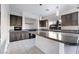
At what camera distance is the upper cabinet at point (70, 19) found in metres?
1.88

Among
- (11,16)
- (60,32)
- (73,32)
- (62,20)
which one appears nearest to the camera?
(73,32)

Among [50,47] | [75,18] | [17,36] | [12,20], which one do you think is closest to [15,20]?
[12,20]

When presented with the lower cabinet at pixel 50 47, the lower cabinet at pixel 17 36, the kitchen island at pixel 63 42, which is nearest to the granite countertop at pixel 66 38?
the kitchen island at pixel 63 42

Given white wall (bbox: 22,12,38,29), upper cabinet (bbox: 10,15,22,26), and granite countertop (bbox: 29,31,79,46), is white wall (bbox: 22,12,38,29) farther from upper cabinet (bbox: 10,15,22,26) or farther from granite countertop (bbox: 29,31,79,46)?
granite countertop (bbox: 29,31,79,46)

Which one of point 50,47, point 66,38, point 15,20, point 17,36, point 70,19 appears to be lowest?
point 50,47

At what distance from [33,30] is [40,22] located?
0.57 metres

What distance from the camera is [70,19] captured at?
1949 millimetres

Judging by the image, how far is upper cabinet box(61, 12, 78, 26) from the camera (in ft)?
6.16

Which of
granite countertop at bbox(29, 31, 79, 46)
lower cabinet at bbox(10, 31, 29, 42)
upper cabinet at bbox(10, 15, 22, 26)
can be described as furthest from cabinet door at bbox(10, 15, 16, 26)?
granite countertop at bbox(29, 31, 79, 46)

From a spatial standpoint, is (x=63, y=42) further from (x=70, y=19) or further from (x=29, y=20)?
(x=29, y=20)
